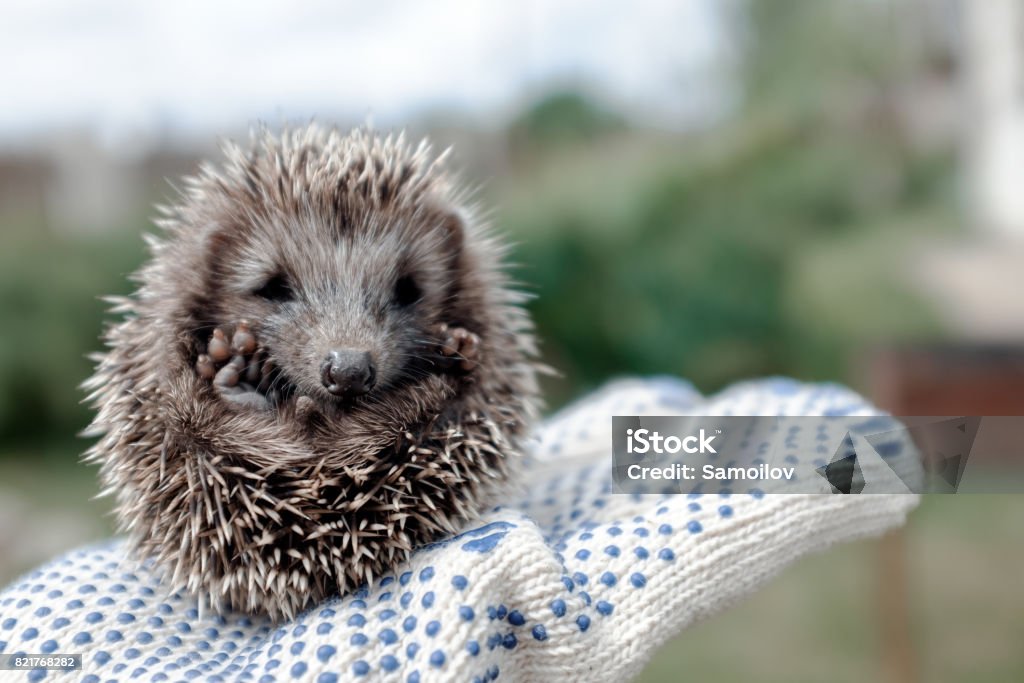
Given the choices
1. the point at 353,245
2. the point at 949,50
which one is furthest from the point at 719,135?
the point at 353,245

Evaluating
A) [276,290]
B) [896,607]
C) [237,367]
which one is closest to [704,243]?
[896,607]

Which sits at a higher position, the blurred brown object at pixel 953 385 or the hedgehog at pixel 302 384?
the hedgehog at pixel 302 384

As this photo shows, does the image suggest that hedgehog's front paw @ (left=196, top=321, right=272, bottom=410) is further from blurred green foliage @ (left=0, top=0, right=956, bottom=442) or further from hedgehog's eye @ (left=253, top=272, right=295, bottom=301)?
blurred green foliage @ (left=0, top=0, right=956, bottom=442)

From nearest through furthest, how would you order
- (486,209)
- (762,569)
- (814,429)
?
→ (762,569) → (814,429) → (486,209)

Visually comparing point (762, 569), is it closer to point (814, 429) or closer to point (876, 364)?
point (814, 429)

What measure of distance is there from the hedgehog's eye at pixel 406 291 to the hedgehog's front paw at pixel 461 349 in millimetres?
131

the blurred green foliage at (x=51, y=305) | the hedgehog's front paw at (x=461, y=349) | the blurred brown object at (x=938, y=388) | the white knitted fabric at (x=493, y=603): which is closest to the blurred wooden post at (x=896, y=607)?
the blurred brown object at (x=938, y=388)

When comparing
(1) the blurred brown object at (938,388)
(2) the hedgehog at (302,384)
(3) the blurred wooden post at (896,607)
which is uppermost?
(2) the hedgehog at (302,384)

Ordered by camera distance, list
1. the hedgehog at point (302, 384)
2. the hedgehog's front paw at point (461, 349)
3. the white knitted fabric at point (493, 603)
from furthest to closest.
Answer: the hedgehog's front paw at point (461, 349), the hedgehog at point (302, 384), the white knitted fabric at point (493, 603)

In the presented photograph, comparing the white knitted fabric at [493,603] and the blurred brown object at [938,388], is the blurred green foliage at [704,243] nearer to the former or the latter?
the blurred brown object at [938,388]

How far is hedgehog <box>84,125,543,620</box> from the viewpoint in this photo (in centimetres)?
155

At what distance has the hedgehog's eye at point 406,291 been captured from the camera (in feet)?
5.80

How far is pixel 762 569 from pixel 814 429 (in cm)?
38

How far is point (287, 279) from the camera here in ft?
5.58
